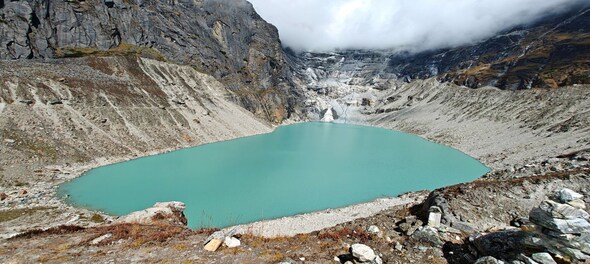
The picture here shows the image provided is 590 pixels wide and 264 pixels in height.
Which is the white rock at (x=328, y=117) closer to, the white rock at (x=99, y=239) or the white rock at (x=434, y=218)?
the white rock at (x=434, y=218)

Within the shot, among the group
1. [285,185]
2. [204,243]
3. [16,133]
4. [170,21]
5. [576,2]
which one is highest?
[576,2]

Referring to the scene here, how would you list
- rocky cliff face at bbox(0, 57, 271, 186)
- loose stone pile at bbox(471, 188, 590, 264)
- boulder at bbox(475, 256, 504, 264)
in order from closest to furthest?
loose stone pile at bbox(471, 188, 590, 264) < boulder at bbox(475, 256, 504, 264) < rocky cliff face at bbox(0, 57, 271, 186)

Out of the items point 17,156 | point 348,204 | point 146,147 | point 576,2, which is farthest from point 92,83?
point 576,2

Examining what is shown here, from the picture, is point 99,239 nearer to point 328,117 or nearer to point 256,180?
point 256,180

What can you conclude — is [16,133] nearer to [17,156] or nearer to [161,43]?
[17,156]

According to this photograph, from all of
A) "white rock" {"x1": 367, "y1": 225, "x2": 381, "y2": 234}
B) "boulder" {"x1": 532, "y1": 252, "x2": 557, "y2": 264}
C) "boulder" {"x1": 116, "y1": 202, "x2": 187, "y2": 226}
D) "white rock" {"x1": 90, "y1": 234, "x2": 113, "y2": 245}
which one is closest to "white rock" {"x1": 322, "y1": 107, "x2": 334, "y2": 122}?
"boulder" {"x1": 116, "y1": 202, "x2": 187, "y2": 226}

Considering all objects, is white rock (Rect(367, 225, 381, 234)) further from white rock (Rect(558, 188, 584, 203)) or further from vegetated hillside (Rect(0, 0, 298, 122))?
vegetated hillside (Rect(0, 0, 298, 122))

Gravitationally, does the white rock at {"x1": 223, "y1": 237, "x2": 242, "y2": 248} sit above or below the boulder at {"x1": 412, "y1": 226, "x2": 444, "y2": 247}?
below
